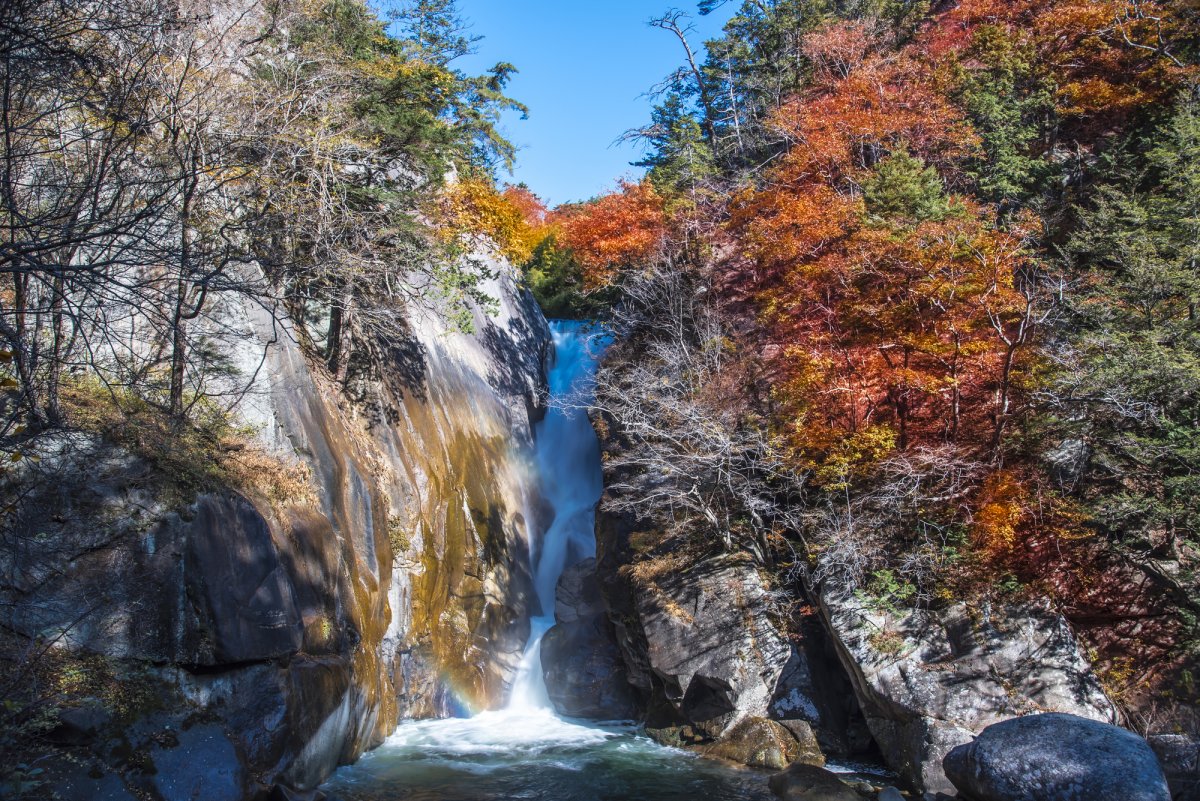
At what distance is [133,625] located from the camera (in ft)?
23.0

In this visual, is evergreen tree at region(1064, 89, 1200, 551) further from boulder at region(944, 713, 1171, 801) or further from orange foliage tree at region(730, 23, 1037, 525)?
boulder at region(944, 713, 1171, 801)

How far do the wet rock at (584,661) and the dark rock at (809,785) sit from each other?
5094 millimetres

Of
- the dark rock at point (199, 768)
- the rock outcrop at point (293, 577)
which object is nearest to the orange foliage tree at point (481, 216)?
the rock outcrop at point (293, 577)

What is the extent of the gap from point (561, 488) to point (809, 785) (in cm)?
1261

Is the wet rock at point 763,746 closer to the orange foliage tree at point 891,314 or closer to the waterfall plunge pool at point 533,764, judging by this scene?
the waterfall plunge pool at point 533,764

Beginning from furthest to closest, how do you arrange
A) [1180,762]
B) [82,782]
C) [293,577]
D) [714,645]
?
[714,645], [293,577], [1180,762], [82,782]

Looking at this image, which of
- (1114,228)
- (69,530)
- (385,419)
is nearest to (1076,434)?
(1114,228)

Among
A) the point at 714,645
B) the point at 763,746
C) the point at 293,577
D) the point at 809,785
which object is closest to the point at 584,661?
the point at 714,645

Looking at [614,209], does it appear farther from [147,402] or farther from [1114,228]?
[147,402]

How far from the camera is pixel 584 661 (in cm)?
1523

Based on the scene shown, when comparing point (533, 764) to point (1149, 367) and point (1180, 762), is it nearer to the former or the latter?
point (1180, 762)

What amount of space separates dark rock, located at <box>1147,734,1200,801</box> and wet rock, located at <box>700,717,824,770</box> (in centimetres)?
452

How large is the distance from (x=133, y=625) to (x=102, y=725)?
37.9 inches

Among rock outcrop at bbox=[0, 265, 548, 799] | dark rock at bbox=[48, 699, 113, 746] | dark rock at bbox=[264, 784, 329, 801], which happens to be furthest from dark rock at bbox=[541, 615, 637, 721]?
dark rock at bbox=[48, 699, 113, 746]
